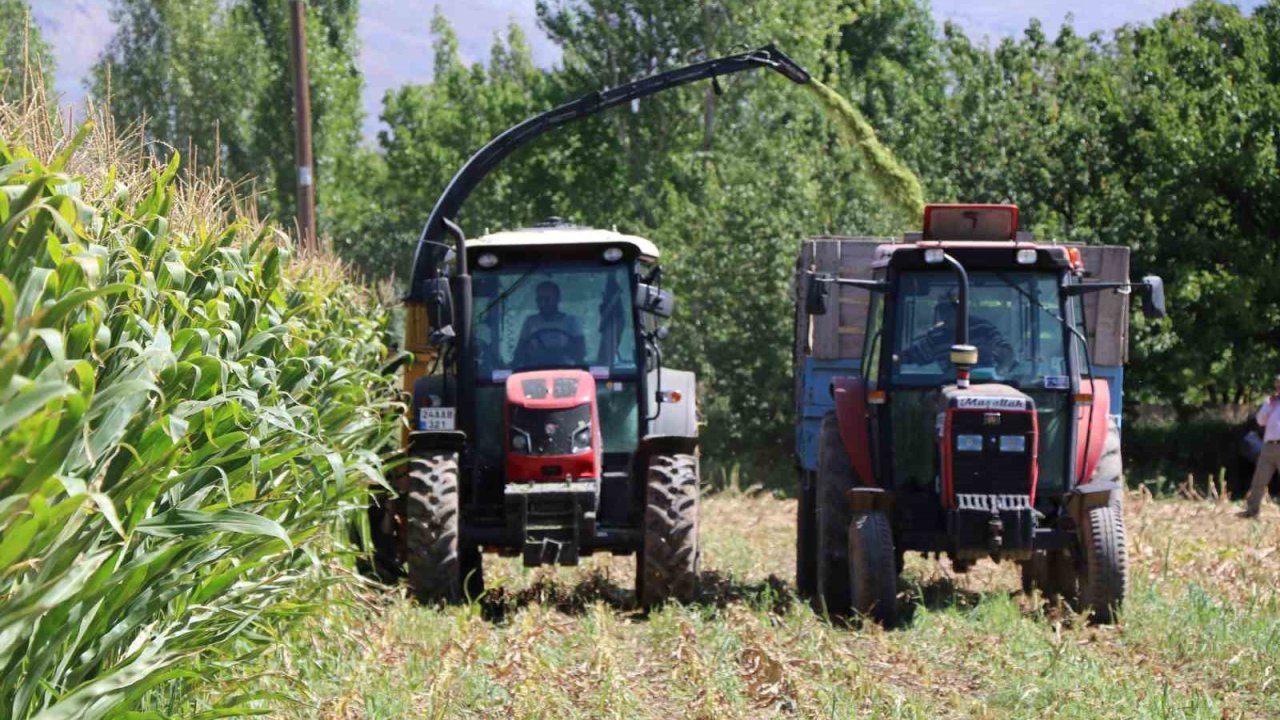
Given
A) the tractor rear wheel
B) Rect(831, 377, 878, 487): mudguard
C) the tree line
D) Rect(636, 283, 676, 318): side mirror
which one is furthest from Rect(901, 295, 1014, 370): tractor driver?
the tree line

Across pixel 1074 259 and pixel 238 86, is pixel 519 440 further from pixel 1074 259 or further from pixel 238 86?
pixel 238 86

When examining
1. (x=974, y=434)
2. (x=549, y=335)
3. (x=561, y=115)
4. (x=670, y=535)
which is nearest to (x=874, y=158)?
(x=561, y=115)

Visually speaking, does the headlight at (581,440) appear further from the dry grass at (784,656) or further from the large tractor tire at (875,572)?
the large tractor tire at (875,572)

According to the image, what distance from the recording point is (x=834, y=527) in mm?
9586

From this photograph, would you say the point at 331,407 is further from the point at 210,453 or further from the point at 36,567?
the point at 36,567

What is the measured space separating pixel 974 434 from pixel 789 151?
631 inches

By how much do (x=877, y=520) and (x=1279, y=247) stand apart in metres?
14.9

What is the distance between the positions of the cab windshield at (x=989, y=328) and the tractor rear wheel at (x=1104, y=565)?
83 cm

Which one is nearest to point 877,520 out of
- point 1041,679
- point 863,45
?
point 1041,679

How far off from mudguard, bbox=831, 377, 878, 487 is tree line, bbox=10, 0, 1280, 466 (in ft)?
26.1

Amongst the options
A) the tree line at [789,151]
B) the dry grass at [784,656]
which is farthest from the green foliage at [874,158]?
the tree line at [789,151]

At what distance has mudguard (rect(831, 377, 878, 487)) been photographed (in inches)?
380

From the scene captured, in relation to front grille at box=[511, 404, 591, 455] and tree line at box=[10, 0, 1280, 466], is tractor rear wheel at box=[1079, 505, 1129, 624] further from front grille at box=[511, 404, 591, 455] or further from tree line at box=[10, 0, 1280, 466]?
tree line at box=[10, 0, 1280, 466]

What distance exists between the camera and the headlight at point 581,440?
964cm
